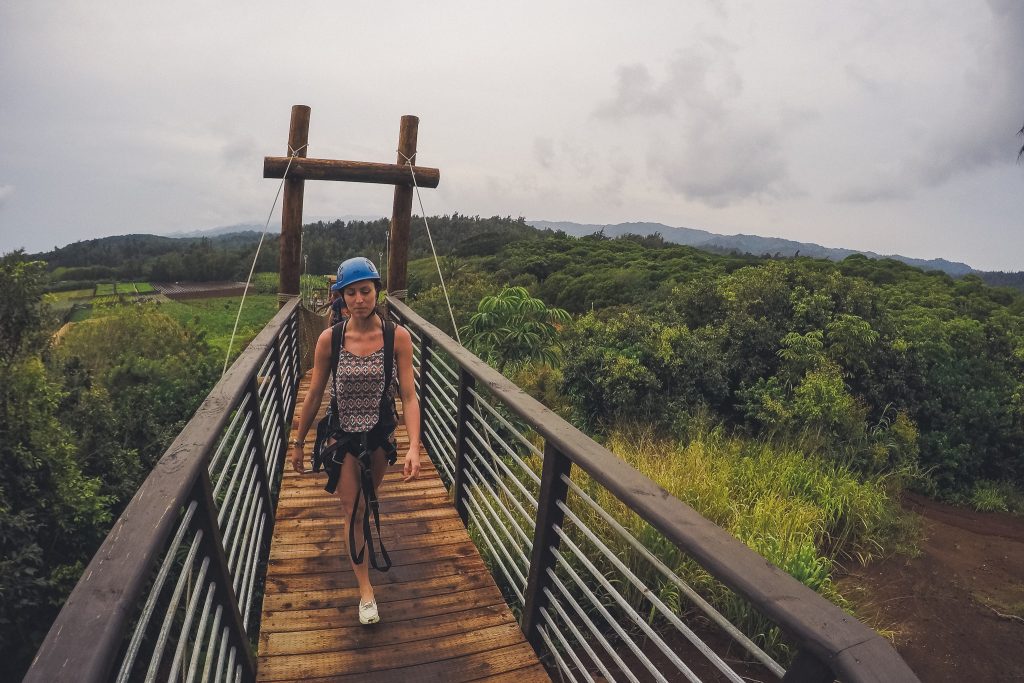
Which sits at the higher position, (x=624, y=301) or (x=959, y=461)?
(x=624, y=301)

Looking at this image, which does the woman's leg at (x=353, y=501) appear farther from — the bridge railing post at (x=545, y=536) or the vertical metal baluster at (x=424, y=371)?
the vertical metal baluster at (x=424, y=371)

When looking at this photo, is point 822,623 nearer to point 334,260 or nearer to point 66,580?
point 66,580

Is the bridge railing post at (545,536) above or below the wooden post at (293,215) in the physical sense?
below

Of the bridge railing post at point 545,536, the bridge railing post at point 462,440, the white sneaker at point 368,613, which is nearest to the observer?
the bridge railing post at point 545,536

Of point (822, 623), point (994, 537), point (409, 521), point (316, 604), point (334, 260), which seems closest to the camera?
point (822, 623)

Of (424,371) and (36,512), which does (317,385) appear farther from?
(36,512)

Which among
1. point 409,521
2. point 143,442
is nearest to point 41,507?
point 143,442

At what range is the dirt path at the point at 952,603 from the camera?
13.5 feet

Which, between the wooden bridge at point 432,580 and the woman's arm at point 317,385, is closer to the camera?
the wooden bridge at point 432,580

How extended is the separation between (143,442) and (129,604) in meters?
15.1

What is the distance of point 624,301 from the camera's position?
1625 cm

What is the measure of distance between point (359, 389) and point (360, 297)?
43cm

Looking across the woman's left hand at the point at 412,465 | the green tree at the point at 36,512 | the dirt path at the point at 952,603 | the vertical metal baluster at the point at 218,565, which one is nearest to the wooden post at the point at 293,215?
the woman's left hand at the point at 412,465

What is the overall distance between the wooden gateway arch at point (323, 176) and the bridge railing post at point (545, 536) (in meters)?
4.87
